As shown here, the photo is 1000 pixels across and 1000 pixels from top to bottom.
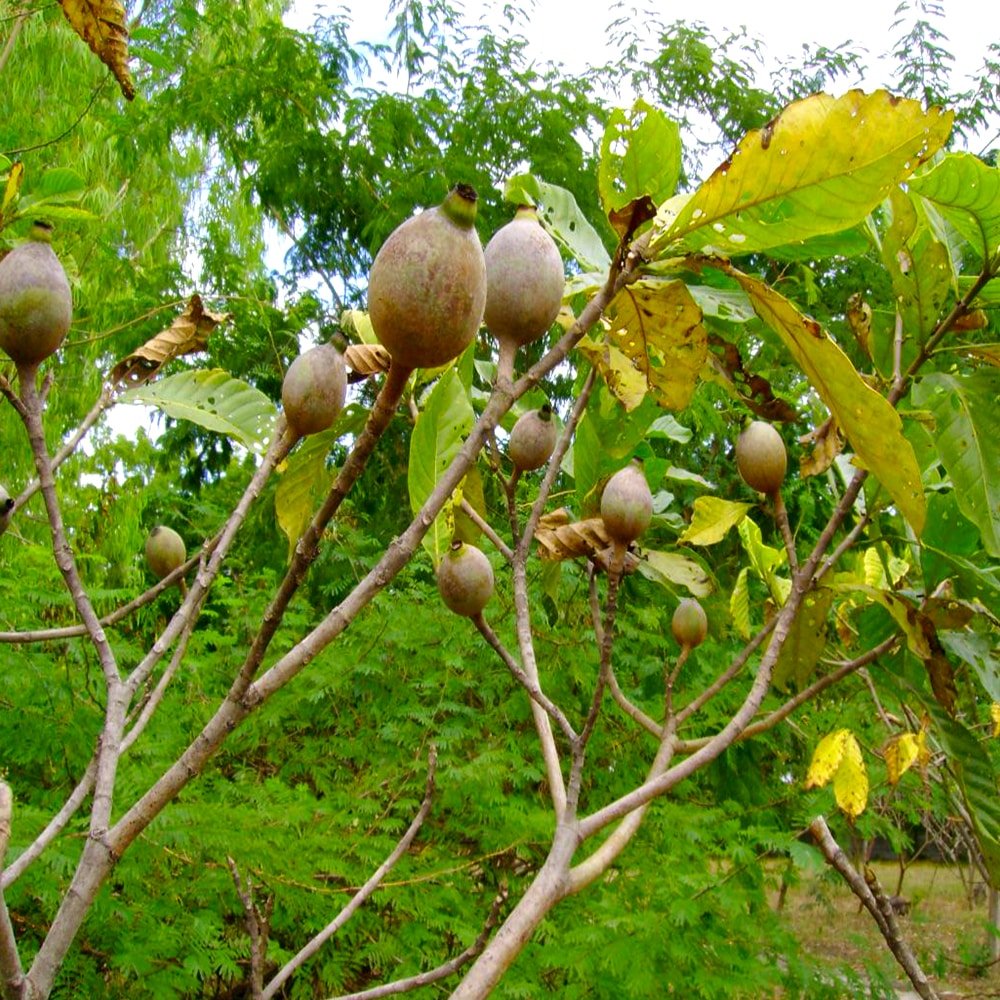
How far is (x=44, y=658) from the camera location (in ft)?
8.90

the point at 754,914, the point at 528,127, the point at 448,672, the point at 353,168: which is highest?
the point at 528,127

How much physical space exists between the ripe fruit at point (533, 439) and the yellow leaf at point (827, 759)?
77 centimetres

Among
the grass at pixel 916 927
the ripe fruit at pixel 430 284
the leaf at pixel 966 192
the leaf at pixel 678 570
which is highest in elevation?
the leaf at pixel 966 192

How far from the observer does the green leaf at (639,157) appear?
882 mm

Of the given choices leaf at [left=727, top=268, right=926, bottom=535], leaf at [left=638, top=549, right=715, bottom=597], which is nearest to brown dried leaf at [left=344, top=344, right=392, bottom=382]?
leaf at [left=727, top=268, right=926, bottom=535]

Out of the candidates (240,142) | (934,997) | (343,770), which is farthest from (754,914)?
(240,142)

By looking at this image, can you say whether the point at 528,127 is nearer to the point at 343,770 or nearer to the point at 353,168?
the point at 353,168

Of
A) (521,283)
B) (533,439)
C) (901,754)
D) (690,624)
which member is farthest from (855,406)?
(901,754)

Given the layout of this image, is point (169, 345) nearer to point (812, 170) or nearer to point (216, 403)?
point (216, 403)

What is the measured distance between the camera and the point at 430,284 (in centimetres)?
58

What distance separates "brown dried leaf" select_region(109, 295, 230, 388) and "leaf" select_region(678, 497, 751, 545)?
29.0 inches

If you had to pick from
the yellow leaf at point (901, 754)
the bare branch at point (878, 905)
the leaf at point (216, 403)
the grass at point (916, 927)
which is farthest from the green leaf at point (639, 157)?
the grass at point (916, 927)

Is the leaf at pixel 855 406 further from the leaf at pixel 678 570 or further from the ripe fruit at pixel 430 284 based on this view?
the leaf at pixel 678 570

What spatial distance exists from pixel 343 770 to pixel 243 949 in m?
0.77
